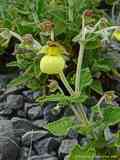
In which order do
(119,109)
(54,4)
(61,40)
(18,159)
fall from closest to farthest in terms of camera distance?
(119,109) → (18,159) → (61,40) → (54,4)

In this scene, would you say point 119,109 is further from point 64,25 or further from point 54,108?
point 64,25

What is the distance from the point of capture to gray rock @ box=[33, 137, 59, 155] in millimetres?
2301

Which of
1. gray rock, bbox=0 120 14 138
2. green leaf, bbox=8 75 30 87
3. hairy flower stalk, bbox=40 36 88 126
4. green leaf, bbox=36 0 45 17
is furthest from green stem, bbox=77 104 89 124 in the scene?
green leaf, bbox=36 0 45 17

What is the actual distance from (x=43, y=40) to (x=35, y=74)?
0.68 feet

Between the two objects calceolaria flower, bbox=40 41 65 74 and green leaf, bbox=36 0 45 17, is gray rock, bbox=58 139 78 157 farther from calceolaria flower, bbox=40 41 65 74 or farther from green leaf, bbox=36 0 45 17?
green leaf, bbox=36 0 45 17

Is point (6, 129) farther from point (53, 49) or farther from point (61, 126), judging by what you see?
point (53, 49)

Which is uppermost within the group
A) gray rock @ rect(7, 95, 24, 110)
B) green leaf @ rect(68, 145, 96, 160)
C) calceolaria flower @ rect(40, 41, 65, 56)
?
calceolaria flower @ rect(40, 41, 65, 56)

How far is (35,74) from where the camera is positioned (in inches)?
107

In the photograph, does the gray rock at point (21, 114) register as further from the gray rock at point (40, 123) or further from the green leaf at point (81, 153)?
the green leaf at point (81, 153)

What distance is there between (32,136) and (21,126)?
0.11 meters

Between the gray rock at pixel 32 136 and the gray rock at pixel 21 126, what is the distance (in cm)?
4

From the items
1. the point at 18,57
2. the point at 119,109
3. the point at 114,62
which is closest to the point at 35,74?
the point at 18,57

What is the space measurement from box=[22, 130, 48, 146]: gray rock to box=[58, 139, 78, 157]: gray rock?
4.6 inches

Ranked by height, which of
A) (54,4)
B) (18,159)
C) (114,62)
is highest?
(54,4)
